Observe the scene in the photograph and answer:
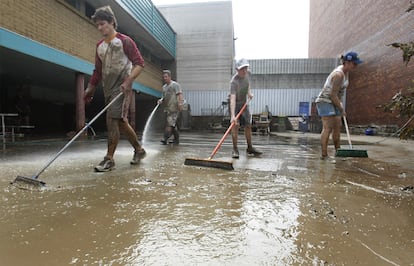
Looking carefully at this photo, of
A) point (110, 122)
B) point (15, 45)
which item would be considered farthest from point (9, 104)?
point (110, 122)

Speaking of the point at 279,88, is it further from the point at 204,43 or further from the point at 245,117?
the point at 245,117

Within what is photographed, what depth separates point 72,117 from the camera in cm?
1619

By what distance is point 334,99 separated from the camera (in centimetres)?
379

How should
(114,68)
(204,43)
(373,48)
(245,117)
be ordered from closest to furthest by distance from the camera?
(114,68) → (245,117) → (373,48) → (204,43)

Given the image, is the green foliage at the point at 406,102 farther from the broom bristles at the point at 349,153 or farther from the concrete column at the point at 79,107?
the concrete column at the point at 79,107

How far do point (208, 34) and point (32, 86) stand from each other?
1051cm

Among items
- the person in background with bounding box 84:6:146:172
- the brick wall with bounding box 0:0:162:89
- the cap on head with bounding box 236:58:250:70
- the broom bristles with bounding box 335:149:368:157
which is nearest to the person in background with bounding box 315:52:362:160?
the broom bristles with bounding box 335:149:368:157

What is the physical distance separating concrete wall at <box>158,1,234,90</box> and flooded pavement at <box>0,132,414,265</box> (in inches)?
581

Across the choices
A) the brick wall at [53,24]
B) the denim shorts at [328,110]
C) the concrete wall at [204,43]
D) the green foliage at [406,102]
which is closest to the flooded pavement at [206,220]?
the green foliage at [406,102]

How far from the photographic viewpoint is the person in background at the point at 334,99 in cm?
373

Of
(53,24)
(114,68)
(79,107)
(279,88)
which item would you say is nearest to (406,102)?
(114,68)

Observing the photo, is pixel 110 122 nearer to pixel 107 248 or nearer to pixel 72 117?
pixel 107 248

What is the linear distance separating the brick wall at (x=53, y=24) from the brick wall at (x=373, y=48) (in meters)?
10.9

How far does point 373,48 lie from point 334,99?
1052 cm
